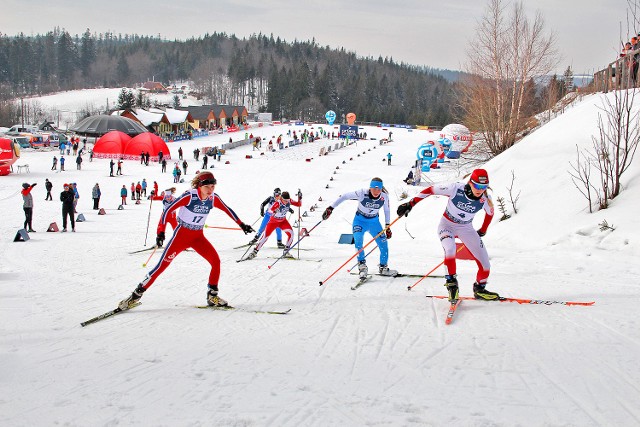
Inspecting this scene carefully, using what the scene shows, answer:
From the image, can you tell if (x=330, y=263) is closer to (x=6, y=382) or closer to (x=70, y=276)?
(x=70, y=276)

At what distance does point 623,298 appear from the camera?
734 centimetres

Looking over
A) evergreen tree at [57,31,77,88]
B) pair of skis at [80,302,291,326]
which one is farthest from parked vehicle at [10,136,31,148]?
evergreen tree at [57,31,77,88]

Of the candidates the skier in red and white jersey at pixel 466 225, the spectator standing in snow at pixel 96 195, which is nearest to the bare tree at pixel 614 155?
the skier in red and white jersey at pixel 466 225

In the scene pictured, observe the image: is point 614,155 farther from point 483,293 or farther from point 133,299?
point 133,299

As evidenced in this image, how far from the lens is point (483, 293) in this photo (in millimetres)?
7324

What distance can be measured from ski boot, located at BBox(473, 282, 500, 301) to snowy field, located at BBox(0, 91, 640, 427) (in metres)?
0.16

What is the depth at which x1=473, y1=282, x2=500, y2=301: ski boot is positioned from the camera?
23.9ft

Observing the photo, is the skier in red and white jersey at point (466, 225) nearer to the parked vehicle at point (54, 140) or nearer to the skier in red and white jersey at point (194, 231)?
the skier in red and white jersey at point (194, 231)

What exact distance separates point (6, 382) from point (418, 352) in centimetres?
385

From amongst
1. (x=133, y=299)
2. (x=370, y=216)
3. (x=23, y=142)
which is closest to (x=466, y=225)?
(x=370, y=216)

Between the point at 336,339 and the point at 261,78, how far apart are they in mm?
148906

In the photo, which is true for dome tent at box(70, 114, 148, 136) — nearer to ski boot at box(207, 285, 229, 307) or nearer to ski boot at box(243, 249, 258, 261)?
ski boot at box(243, 249, 258, 261)

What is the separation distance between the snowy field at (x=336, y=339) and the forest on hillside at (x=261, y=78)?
9189 cm

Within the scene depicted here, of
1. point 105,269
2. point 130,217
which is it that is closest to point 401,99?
point 130,217
